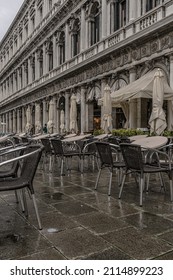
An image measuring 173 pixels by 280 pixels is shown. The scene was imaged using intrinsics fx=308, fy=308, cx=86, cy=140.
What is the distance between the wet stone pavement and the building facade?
28.4 feet

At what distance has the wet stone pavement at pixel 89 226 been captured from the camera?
106 inches

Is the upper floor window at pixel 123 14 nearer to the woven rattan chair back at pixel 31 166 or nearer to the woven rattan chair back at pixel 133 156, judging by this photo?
the woven rattan chair back at pixel 133 156

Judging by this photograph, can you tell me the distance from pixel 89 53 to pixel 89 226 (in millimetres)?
17446

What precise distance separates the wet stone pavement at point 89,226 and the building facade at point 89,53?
865 centimetres

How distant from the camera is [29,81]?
1384 inches

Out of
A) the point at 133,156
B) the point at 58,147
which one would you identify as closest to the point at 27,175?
the point at 133,156

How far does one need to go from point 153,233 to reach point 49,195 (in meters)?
2.22

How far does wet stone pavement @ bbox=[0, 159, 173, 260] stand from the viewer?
8.86ft

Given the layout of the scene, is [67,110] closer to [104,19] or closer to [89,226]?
[104,19]

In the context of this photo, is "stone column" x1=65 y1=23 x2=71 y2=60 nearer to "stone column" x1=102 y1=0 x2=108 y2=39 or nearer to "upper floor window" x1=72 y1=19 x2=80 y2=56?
"upper floor window" x1=72 y1=19 x2=80 y2=56

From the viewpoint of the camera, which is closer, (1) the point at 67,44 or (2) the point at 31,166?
(2) the point at 31,166

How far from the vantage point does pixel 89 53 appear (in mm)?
19609
